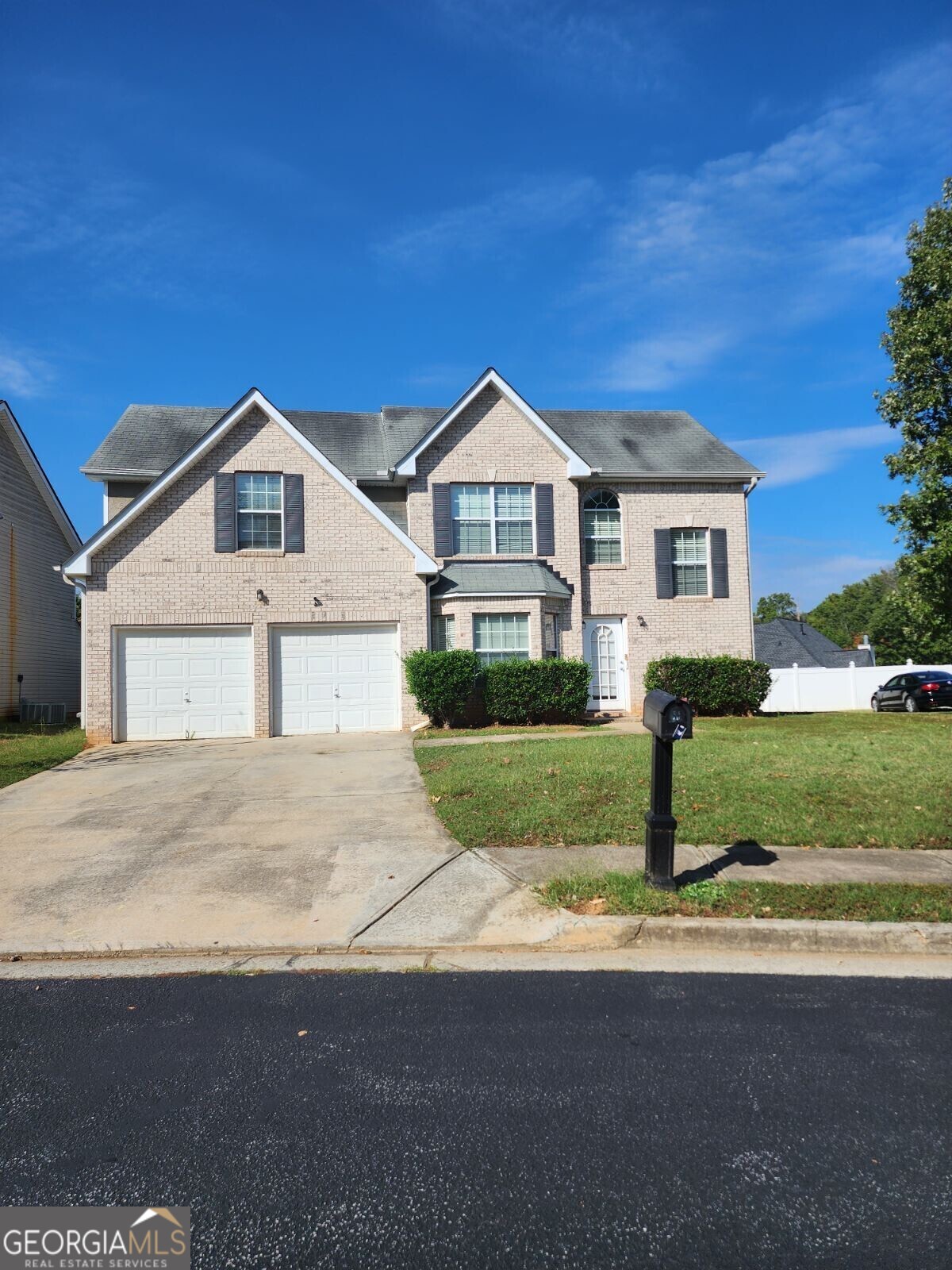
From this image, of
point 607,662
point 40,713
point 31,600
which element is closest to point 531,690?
point 607,662

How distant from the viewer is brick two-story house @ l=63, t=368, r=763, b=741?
1630 centimetres

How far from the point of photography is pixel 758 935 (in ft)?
16.2

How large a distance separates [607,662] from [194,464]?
1088 cm

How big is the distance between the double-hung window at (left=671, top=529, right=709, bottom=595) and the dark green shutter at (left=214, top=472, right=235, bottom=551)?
10974 millimetres

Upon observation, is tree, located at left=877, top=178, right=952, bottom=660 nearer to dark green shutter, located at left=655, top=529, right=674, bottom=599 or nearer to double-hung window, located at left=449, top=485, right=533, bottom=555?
dark green shutter, located at left=655, top=529, right=674, bottom=599

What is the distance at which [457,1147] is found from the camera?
290 cm

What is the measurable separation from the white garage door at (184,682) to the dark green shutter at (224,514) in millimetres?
1795

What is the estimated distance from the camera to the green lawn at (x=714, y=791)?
7035 millimetres

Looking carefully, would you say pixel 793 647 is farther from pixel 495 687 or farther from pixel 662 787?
pixel 662 787

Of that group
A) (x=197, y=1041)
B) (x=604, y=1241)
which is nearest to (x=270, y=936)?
(x=197, y=1041)

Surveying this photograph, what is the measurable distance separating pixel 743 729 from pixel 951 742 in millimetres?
3736

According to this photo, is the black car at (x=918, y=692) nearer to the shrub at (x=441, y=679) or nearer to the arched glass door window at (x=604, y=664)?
the arched glass door window at (x=604, y=664)

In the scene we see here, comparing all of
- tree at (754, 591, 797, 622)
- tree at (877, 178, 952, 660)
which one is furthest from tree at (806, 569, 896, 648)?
tree at (877, 178, 952, 660)

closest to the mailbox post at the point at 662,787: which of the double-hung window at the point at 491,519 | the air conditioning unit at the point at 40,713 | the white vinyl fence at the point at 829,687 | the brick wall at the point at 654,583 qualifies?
the double-hung window at the point at 491,519
